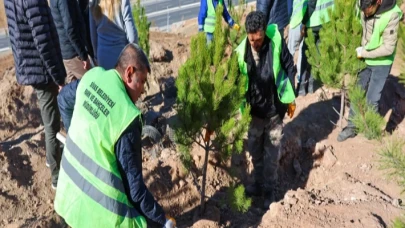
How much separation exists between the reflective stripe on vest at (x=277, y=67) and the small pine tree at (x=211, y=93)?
0.19 m

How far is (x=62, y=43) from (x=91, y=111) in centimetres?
201

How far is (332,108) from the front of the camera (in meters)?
6.05

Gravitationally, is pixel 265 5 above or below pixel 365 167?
above

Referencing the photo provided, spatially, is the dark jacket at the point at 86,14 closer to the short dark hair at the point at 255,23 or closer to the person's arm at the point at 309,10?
the short dark hair at the point at 255,23

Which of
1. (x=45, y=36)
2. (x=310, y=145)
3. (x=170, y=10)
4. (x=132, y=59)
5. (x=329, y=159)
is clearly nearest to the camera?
(x=132, y=59)

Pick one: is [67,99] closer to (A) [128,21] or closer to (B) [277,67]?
(A) [128,21]

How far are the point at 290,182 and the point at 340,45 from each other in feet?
5.08

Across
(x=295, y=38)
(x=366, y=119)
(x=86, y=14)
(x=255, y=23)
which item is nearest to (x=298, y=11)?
(x=295, y=38)

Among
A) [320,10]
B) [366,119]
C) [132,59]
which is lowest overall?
[320,10]

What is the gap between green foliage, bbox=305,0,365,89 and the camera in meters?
4.75

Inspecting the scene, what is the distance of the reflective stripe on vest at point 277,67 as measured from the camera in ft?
12.7

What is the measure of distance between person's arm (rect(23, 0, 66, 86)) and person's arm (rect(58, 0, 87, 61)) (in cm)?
31

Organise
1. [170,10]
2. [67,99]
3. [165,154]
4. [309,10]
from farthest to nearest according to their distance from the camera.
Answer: [170,10], [309,10], [165,154], [67,99]

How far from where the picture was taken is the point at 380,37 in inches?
178
